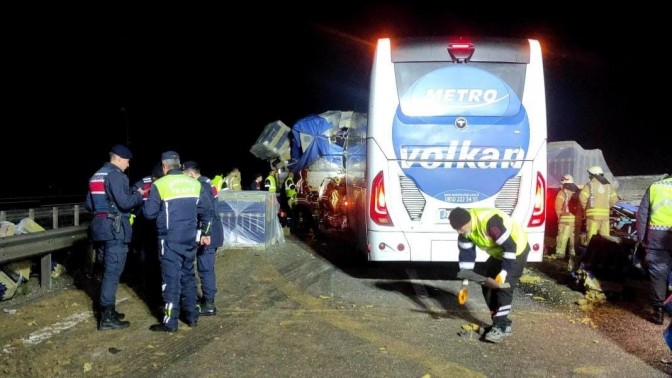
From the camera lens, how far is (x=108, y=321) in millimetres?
5602

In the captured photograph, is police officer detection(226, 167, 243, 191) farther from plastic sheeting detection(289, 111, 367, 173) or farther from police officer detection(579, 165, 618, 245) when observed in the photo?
police officer detection(579, 165, 618, 245)

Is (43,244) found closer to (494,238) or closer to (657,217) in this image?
(494,238)

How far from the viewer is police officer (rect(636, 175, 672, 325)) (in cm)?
607

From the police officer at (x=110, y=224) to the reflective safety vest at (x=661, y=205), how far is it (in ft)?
18.2

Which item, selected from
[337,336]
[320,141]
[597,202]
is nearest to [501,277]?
[337,336]

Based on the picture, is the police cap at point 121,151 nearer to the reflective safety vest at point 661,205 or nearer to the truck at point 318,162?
the truck at point 318,162

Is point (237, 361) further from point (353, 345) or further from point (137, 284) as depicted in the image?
point (137, 284)

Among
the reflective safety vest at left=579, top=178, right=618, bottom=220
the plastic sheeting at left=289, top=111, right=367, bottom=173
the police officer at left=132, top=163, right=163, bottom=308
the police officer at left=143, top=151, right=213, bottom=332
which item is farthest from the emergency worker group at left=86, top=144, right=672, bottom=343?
the plastic sheeting at left=289, top=111, right=367, bottom=173

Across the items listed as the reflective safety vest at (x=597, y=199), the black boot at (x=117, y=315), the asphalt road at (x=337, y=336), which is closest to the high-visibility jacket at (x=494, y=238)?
the asphalt road at (x=337, y=336)

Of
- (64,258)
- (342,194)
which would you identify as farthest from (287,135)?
(64,258)

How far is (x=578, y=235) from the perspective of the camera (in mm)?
10742

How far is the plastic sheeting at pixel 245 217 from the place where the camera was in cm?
1067

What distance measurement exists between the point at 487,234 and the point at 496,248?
237mm

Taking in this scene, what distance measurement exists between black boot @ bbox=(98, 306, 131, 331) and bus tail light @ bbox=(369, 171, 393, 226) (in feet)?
10.5
